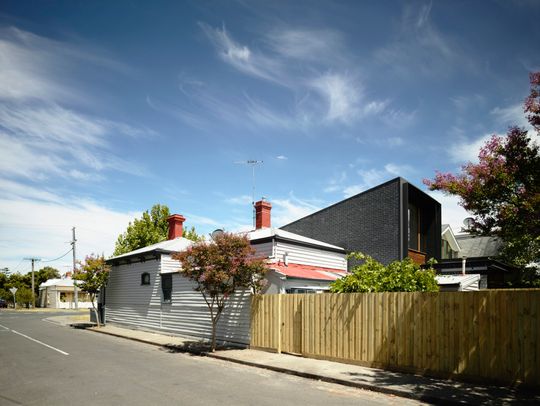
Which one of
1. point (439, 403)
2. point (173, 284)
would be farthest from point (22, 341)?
point (439, 403)

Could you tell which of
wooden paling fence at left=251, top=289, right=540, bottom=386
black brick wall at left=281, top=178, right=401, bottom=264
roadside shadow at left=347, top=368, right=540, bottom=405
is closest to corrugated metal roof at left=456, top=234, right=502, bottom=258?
black brick wall at left=281, top=178, right=401, bottom=264

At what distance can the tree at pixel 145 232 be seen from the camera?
41.2 m

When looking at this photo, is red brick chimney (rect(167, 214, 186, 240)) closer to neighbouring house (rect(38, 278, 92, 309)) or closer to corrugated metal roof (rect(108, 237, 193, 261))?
corrugated metal roof (rect(108, 237, 193, 261))

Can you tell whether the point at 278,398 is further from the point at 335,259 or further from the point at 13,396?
the point at 335,259

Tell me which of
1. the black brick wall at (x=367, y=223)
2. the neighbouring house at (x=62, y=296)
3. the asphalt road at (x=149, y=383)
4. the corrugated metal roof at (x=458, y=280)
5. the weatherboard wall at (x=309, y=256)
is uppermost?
the black brick wall at (x=367, y=223)

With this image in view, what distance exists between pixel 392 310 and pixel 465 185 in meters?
4.15

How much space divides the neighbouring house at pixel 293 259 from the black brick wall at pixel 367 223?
1168 millimetres

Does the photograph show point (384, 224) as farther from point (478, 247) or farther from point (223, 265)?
point (478, 247)

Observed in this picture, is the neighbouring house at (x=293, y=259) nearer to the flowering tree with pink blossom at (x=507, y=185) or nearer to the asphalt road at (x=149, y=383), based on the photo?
the asphalt road at (x=149, y=383)

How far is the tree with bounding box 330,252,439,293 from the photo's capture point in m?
13.6

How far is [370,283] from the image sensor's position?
13742 millimetres

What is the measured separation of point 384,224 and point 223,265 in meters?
11.7

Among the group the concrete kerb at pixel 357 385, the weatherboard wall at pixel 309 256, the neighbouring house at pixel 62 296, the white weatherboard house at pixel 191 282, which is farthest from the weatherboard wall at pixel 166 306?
the neighbouring house at pixel 62 296

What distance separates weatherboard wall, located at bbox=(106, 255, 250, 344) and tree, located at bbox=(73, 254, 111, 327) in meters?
0.83
